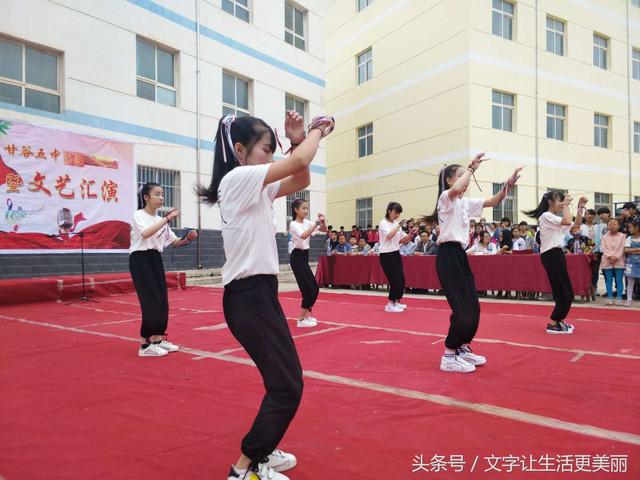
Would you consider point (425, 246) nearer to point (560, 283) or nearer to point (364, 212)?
point (560, 283)

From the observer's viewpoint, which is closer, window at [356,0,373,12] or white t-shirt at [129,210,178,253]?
white t-shirt at [129,210,178,253]

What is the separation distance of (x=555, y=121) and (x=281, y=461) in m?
18.9

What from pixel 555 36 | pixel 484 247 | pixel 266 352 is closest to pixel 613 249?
pixel 484 247

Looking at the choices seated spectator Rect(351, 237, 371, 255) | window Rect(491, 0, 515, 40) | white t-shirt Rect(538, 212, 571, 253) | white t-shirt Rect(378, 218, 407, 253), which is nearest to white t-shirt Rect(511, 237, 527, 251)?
seated spectator Rect(351, 237, 371, 255)

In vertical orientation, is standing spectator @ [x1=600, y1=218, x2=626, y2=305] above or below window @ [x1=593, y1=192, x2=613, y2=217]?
below

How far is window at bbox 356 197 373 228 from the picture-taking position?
833 inches

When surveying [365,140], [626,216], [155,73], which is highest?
[155,73]

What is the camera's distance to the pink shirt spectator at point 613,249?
28.5ft

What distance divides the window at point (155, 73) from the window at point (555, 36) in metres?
13.3

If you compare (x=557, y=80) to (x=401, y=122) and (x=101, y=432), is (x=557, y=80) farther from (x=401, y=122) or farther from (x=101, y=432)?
(x=101, y=432)

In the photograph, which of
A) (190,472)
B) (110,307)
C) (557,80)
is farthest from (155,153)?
(557,80)

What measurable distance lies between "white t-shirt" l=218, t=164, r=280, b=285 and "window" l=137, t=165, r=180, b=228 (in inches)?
452

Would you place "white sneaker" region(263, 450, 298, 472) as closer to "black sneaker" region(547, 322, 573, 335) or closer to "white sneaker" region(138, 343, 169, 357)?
"white sneaker" region(138, 343, 169, 357)

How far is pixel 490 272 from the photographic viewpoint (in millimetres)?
9914
